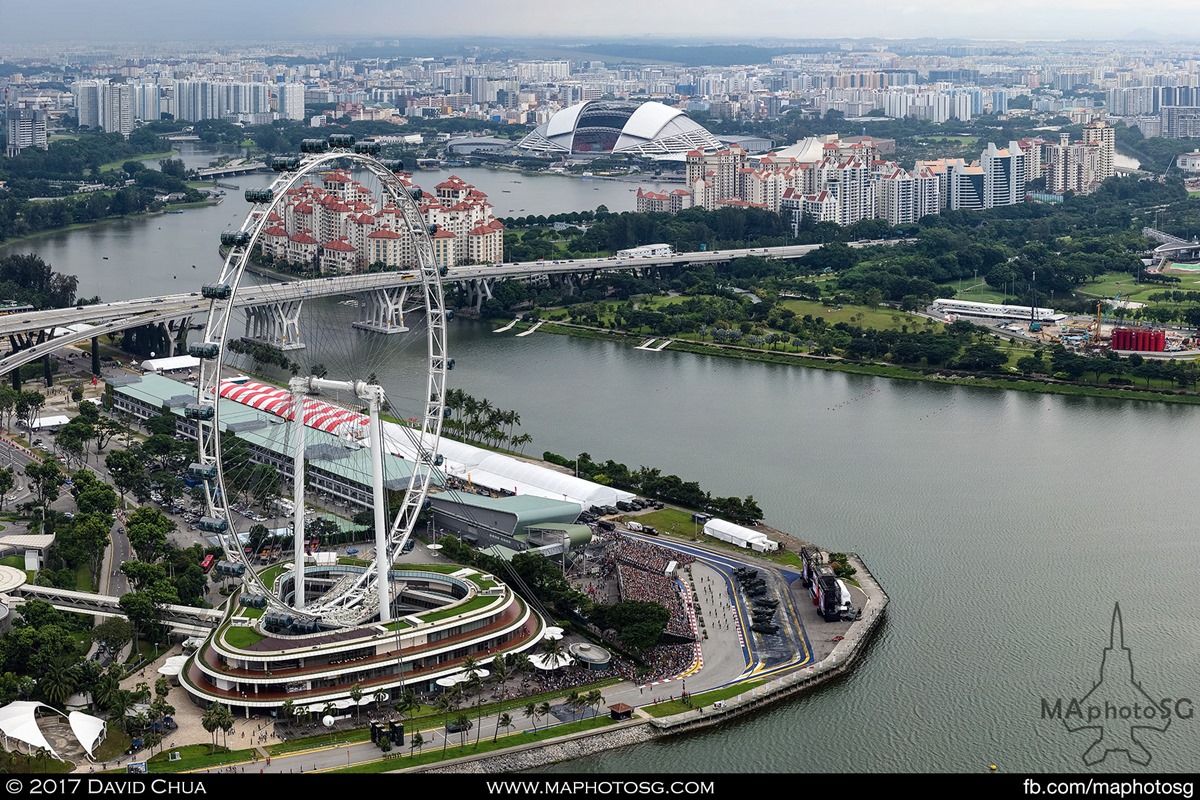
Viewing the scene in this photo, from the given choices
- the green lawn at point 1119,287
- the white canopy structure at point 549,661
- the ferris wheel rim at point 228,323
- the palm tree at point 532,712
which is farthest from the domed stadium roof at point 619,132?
the palm tree at point 532,712

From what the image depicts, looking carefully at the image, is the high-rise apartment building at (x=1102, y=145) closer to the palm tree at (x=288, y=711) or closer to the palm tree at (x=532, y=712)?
the palm tree at (x=532, y=712)

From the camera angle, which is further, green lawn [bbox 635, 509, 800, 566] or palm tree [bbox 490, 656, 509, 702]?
green lawn [bbox 635, 509, 800, 566]

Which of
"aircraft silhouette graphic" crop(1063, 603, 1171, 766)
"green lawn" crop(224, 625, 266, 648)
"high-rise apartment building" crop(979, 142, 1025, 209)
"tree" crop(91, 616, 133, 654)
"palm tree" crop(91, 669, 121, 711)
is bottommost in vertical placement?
"aircraft silhouette graphic" crop(1063, 603, 1171, 766)

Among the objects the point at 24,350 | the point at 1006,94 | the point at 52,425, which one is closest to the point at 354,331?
the point at 24,350

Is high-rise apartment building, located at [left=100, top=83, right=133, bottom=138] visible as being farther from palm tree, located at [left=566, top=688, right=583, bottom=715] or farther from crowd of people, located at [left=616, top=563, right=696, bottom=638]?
palm tree, located at [left=566, top=688, right=583, bottom=715]

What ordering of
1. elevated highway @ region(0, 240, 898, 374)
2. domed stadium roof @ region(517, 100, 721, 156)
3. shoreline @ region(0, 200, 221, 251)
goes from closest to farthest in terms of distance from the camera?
elevated highway @ region(0, 240, 898, 374), shoreline @ region(0, 200, 221, 251), domed stadium roof @ region(517, 100, 721, 156)

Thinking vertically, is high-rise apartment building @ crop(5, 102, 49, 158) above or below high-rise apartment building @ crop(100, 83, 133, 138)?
below

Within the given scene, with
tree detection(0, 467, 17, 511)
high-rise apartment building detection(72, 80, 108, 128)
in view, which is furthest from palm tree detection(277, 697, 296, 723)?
high-rise apartment building detection(72, 80, 108, 128)

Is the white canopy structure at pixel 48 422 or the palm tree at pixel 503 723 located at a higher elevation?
the white canopy structure at pixel 48 422
